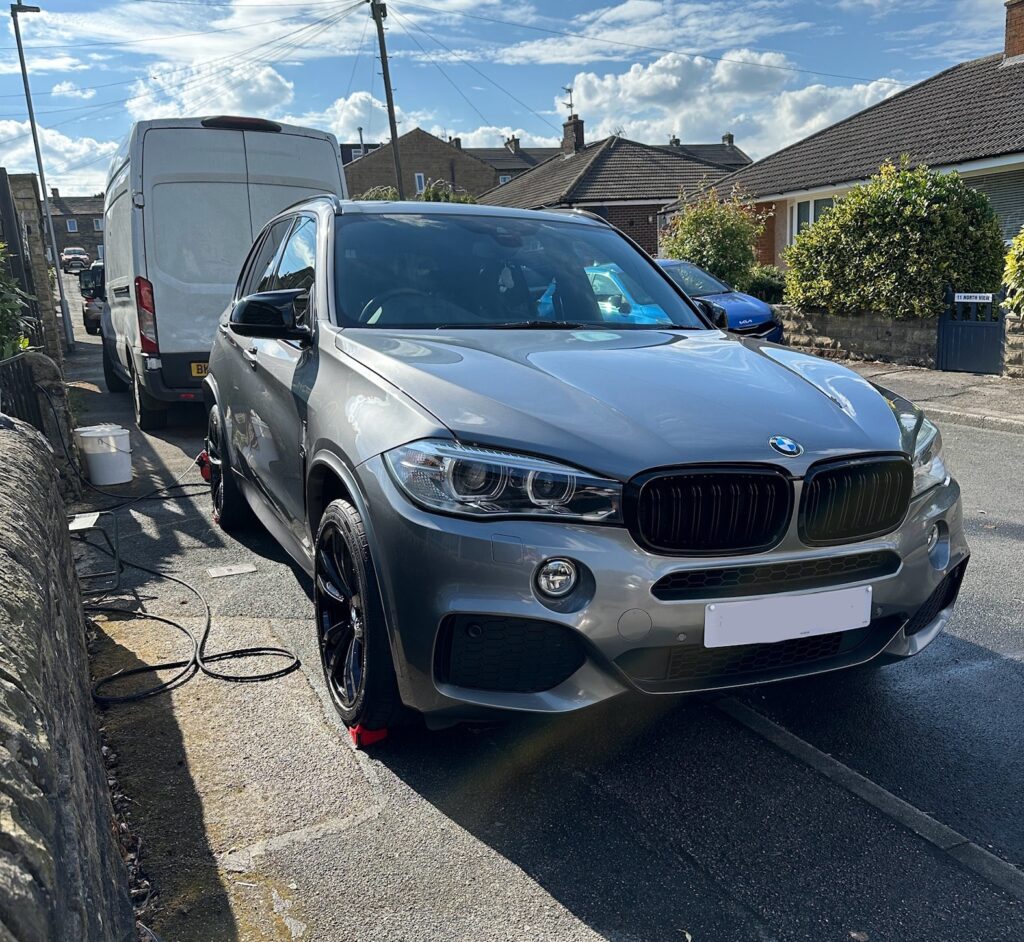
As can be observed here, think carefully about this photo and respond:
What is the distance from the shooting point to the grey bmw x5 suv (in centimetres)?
257

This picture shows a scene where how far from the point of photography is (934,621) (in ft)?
10.6

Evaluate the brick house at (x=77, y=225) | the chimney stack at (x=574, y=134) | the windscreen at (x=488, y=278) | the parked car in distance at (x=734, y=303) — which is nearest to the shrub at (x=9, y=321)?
the windscreen at (x=488, y=278)

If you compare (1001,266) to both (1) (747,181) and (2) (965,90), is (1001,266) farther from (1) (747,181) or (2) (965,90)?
(1) (747,181)

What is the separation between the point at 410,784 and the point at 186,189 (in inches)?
289

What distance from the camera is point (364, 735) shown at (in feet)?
10.3

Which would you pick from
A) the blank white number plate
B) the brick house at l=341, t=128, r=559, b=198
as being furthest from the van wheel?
the brick house at l=341, t=128, r=559, b=198

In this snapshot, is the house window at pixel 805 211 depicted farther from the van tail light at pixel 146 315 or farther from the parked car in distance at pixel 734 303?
the van tail light at pixel 146 315

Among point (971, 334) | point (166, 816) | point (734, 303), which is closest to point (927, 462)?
point (166, 816)

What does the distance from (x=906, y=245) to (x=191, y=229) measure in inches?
359

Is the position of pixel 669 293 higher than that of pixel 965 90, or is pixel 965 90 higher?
pixel 965 90

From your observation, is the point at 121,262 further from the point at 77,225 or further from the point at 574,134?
the point at 77,225

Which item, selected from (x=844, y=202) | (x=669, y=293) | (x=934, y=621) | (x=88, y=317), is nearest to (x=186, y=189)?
(x=669, y=293)

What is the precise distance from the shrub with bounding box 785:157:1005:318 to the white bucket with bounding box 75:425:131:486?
10.1 meters

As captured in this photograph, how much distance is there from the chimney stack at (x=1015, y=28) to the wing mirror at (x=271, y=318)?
22.7 metres
